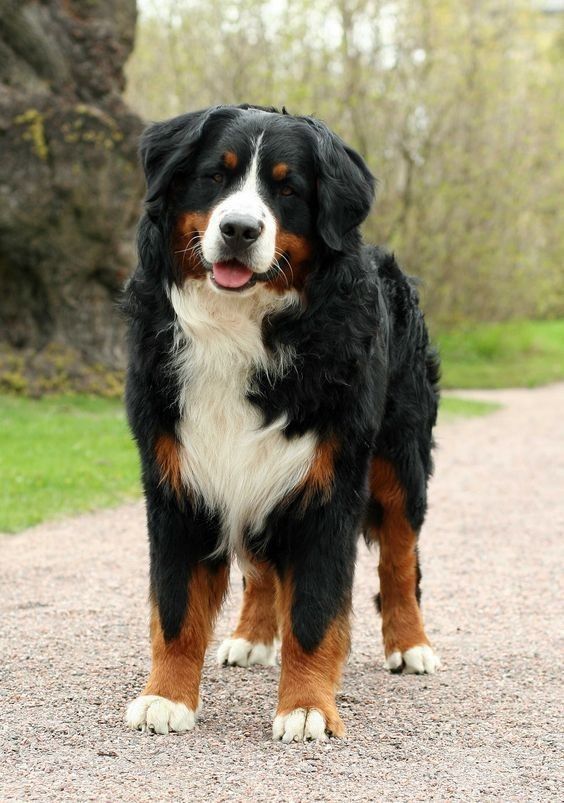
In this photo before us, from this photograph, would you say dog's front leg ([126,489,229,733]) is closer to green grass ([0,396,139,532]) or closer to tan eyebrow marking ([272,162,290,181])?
tan eyebrow marking ([272,162,290,181])

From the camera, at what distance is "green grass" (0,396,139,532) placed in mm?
8930

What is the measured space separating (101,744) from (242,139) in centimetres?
213

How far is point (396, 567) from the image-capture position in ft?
16.2

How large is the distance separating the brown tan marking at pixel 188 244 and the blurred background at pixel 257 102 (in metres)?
2.17

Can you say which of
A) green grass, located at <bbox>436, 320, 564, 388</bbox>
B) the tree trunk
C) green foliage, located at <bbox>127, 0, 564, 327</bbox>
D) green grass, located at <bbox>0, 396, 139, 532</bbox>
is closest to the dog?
green grass, located at <bbox>0, 396, 139, 532</bbox>

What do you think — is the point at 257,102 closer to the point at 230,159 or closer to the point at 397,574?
the point at 397,574

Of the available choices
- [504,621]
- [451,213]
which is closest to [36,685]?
[504,621]

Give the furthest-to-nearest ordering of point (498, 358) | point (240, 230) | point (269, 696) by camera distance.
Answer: point (498, 358)
point (269, 696)
point (240, 230)

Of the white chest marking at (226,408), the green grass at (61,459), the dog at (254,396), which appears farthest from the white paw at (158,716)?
the green grass at (61,459)

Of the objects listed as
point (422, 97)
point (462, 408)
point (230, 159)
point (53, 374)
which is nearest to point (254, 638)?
point (230, 159)

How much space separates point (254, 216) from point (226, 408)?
72 centimetres

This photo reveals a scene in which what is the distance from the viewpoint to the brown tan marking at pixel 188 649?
13.1 feet

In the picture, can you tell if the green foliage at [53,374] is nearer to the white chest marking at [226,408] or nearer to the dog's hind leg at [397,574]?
the dog's hind leg at [397,574]

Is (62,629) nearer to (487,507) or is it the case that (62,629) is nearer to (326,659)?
(326,659)
